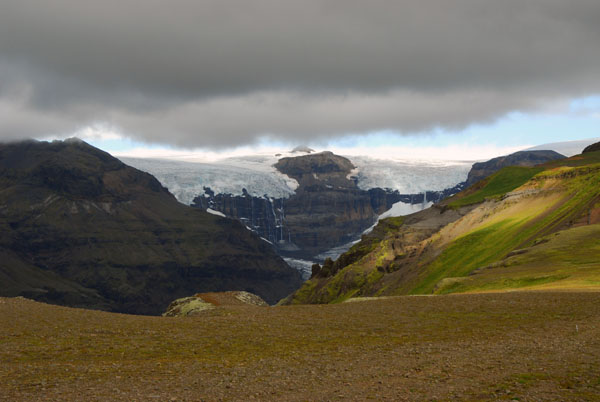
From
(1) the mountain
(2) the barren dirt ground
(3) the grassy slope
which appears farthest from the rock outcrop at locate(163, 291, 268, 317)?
(3) the grassy slope

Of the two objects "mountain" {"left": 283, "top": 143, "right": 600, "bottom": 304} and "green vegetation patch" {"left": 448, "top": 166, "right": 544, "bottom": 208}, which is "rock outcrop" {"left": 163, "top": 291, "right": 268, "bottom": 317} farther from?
"green vegetation patch" {"left": 448, "top": 166, "right": 544, "bottom": 208}

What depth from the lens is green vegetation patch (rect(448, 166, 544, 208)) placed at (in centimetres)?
14975

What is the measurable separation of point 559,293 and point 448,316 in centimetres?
928

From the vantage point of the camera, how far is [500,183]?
156875 mm

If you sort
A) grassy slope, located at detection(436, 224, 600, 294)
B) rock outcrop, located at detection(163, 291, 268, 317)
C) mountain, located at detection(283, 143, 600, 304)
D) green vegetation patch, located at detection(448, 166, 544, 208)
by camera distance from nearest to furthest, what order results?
grassy slope, located at detection(436, 224, 600, 294) < mountain, located at detection(283, 143, 600, 304) < rock outcrop, located at detection(163, 291, 268, 317) < green vegetation patch, located at detection(448, 166, 544, 208)

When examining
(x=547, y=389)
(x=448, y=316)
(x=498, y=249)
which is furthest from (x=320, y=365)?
(x=498, y=249)

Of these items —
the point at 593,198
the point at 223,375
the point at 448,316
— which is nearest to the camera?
the point at 223,375

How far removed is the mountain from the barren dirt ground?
14753mm

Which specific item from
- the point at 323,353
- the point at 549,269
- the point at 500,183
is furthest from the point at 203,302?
the point at 500,183

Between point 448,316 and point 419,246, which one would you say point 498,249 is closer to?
point 419,246

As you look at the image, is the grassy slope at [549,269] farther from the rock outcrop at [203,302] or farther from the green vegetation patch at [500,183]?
the green vegetation patch at [500,183]

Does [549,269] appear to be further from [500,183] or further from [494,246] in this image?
[500,183]

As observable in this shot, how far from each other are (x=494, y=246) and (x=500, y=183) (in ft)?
233

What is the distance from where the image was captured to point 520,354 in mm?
28656
